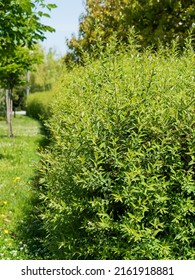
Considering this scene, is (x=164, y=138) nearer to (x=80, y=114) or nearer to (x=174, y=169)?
(x=174, y=169)

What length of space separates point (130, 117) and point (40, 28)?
6400 millimetres

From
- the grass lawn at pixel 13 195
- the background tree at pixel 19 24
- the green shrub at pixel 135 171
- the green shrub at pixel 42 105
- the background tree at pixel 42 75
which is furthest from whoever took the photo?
the background tree at pixel 42 75

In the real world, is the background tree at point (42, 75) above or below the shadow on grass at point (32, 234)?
above

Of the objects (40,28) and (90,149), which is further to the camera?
(40,28)

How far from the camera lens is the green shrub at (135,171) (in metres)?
3.36

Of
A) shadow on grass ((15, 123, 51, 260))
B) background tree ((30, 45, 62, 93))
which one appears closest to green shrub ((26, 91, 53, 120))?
shadow on grass ((15, 123, 51, 260))

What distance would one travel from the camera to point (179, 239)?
3480 millimetres

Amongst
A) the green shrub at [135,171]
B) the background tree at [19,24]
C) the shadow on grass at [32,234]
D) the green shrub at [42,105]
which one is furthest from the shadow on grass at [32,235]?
the green shrub at [42,105]

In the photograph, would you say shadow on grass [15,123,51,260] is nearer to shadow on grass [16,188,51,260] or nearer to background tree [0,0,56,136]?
shadow on grass [16,188,51,260]

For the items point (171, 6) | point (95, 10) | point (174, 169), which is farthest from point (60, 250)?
point (95, 10)

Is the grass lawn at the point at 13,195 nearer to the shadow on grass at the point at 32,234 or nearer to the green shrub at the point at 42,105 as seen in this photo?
the shadow on grass at the point at 32,234

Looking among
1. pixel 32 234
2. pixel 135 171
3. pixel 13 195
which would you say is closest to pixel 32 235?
pixel 32 234

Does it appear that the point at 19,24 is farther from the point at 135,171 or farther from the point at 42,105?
the point at 42,105

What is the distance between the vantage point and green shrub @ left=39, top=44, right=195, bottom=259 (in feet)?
11.0
